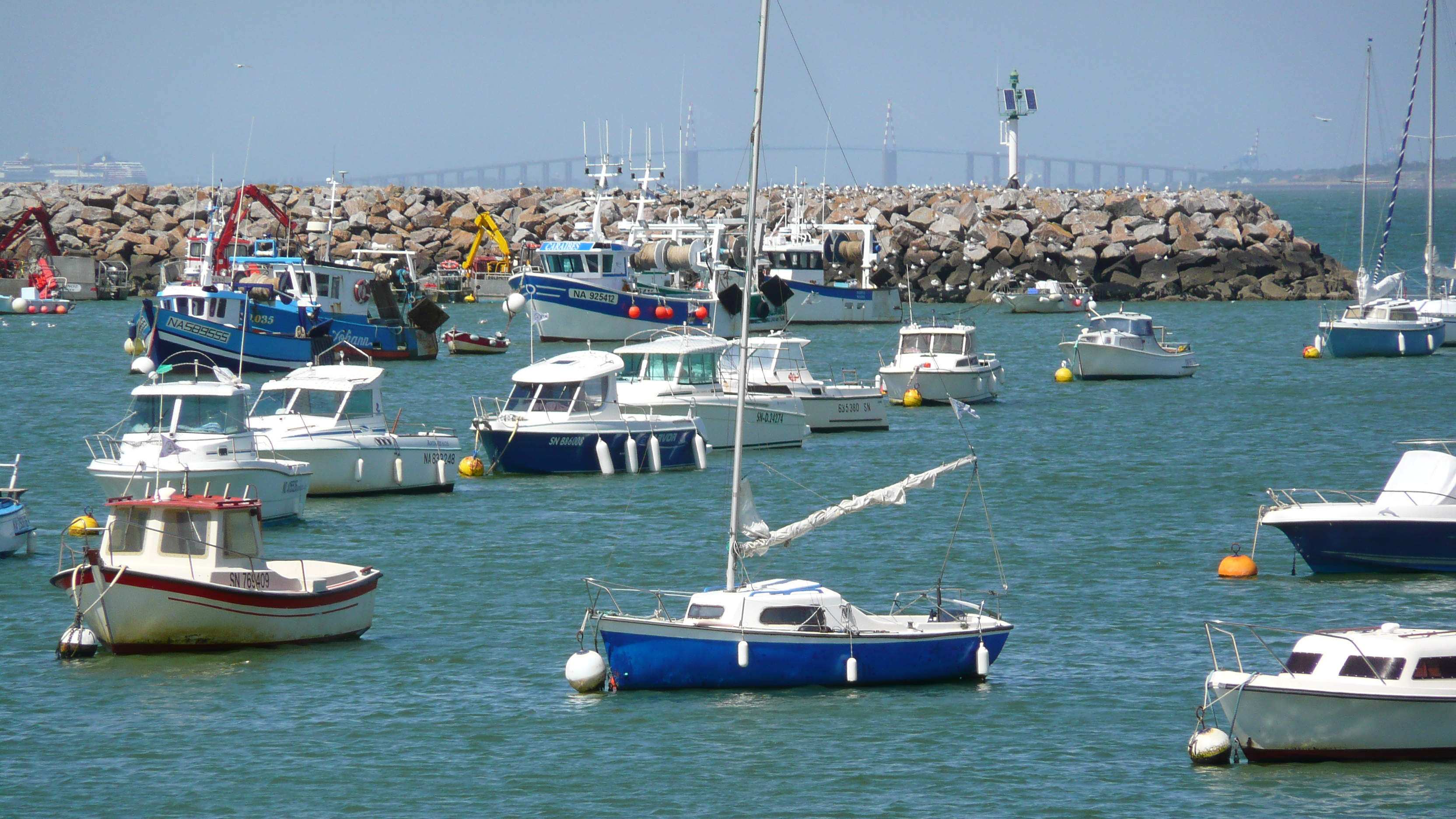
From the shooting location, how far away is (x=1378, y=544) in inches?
1038

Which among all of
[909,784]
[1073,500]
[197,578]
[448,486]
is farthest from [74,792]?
[1073,500]

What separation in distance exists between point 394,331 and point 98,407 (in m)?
15.2

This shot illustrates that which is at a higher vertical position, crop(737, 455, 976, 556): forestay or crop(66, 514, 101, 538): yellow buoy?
crop(737, 455, 976, 556): forestay

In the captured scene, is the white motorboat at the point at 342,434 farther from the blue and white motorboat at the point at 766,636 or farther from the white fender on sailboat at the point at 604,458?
the blue and white motorboat at the point at 766,636

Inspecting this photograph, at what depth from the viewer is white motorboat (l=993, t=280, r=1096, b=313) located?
9156 cm

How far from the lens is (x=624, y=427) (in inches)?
1457

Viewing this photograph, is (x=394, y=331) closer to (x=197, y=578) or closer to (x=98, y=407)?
(x=98, y=407)

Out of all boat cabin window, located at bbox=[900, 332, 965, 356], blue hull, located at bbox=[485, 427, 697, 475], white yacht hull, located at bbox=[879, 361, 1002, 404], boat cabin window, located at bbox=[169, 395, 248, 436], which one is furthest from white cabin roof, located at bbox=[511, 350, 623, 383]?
boat cabin window, located at bbox=[900, 332, 965, 356]

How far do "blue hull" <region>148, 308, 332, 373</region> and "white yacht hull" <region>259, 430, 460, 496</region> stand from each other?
17.3 m

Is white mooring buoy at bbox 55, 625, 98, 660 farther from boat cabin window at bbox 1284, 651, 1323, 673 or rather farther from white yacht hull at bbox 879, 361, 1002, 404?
white yacht hull at bbox 879, 361, 1002, 404

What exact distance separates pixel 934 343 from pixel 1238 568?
79.8 feet

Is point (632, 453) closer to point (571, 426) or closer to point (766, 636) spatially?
point (571, 426)

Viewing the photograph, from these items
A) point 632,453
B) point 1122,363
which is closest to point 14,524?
point 632,453

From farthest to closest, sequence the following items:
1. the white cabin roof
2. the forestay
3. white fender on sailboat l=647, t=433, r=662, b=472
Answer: white fender on sailboat l=647, t=433, r=662, b=472, the white cabin roof, the forestay
